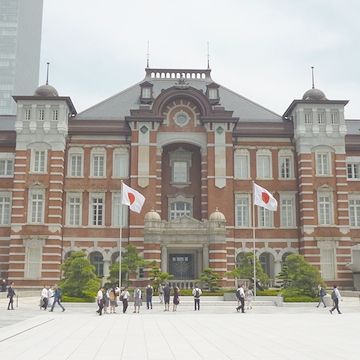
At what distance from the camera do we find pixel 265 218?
4344cm

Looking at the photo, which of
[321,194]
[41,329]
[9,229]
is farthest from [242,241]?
[41,329]

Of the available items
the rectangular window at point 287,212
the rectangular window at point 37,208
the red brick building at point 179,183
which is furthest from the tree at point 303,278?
the rectangular window at point 37,208

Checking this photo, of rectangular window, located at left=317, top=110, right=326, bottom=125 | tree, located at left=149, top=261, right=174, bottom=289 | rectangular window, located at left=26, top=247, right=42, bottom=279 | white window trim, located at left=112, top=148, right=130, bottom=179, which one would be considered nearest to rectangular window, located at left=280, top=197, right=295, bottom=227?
rectangular window, located at left=317, top=110, right=326, bottom=125

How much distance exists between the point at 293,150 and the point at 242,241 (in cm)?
851

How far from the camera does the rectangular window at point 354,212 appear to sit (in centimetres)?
4344

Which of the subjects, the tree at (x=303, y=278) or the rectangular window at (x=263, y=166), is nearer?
the tree at (x=303, y=278)

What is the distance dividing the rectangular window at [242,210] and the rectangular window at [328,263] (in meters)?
6.16

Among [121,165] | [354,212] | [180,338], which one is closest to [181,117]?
[121,165]

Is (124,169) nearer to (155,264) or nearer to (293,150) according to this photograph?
(155,264)

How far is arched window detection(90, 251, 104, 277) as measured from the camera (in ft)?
139

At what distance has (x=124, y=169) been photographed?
43719 millimetres

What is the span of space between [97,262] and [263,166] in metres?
15.3

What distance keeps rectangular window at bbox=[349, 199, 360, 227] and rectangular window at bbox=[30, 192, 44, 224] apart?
24.1 m

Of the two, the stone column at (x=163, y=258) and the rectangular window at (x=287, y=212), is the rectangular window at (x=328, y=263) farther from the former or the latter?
the stone column at (x=163, y=258)
